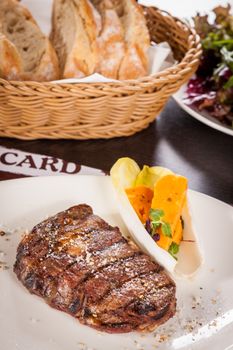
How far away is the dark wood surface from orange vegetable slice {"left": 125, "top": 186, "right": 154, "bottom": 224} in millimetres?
462

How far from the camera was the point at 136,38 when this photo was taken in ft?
10.8

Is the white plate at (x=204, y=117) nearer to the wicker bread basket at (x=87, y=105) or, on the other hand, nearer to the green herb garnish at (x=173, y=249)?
the wicker bread basket at (x=87, y=105)

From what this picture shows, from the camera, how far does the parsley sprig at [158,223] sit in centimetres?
241

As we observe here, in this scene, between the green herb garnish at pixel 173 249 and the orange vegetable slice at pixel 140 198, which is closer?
the green herb garnish at pixel 173 249

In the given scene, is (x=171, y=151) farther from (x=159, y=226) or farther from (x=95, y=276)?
(x=95, y=276)

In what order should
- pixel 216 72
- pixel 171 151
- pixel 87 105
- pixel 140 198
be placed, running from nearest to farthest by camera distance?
pixel 140 198
pixel 87 105
pixel 171 151
pixel 216 72

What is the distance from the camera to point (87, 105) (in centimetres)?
299

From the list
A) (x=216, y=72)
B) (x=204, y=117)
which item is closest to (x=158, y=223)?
(x=204, y=117)

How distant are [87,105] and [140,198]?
59 cm

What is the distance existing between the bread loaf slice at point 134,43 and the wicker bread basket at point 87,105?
0.18 m

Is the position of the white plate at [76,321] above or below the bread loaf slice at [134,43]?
below

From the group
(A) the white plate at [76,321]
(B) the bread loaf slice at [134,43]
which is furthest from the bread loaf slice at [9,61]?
(A) the white plate at [76,321]

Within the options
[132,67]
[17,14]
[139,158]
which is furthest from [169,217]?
[17,14]

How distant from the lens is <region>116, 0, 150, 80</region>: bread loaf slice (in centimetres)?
321
